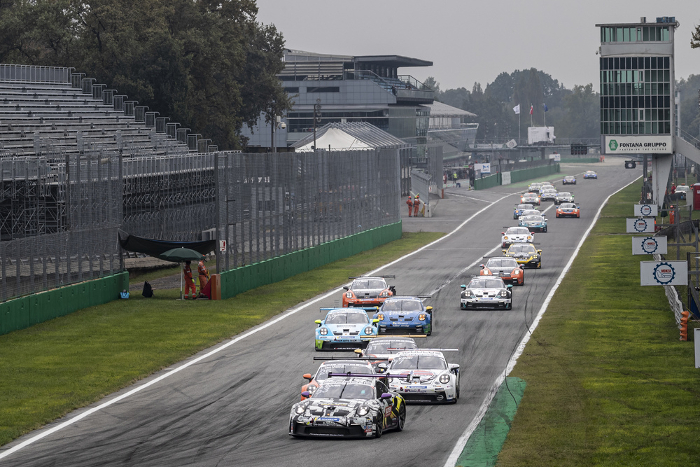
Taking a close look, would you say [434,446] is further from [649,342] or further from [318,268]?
[318,268]

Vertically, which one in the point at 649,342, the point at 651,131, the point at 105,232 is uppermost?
the point at 651,131

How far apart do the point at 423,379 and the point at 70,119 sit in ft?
157

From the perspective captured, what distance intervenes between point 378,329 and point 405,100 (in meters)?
139

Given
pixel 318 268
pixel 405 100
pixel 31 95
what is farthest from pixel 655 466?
pixel 405 100

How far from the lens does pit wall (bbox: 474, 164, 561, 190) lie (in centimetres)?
14738

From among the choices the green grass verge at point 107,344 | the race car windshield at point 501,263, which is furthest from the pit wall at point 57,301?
the race car windshield at point 501,263

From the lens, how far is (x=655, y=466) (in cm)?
1897

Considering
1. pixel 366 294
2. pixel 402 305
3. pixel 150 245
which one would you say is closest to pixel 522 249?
pixel 366 294

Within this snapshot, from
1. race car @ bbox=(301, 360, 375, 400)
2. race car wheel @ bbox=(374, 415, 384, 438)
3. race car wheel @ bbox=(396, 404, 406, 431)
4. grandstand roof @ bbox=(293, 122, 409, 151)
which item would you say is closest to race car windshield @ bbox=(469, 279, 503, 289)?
race car @ bbox=(301, 360, 375, 400)

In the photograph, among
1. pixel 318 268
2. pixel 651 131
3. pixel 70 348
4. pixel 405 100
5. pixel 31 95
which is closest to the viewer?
pixel 70 348

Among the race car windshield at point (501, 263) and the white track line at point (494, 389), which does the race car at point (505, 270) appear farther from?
the white track line at point (494, 389)

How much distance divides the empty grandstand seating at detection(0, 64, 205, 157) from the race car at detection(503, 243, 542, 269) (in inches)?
893

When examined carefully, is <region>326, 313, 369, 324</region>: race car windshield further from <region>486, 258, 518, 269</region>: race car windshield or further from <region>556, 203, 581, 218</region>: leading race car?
<region>556, 203, 581, 218</region>: leading race car

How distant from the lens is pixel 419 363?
81.0 ft
